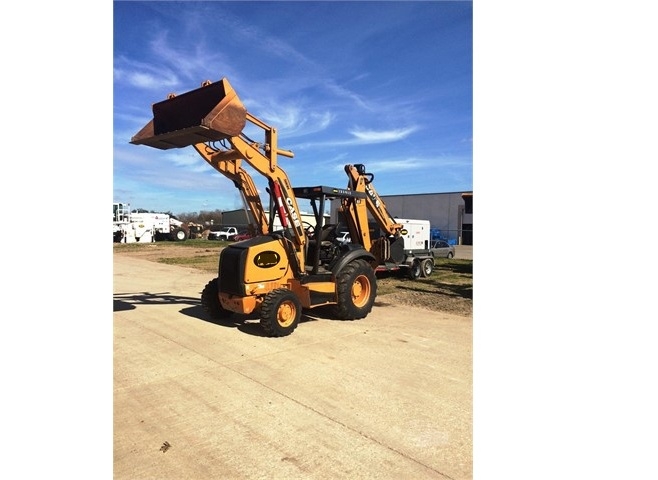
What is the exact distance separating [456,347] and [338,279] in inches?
95.3

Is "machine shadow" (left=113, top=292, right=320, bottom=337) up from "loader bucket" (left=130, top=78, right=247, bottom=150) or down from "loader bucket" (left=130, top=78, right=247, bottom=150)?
down

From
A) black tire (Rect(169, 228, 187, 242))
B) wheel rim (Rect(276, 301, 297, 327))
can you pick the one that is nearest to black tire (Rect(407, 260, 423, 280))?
wheel rim (Rect(276, 301, 297, 327))

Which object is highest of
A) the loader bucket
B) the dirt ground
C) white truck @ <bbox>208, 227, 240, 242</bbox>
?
the loader bucket

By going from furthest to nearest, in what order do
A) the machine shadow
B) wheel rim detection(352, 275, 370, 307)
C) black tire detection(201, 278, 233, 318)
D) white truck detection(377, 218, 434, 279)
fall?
white truck detection(377, 218, 434, 279)
wheel rim detection(352, 275, 370, 307)
black tire detection(201, 278, 233, 318)
the machine shadow

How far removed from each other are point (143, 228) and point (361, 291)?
32.2 meters

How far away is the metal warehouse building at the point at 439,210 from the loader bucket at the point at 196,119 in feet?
108

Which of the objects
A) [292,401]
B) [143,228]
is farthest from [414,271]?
[143,228]

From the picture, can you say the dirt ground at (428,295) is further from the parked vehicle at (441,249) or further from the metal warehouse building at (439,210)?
the metal warehouse building at (439,210)

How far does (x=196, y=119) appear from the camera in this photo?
255 inches

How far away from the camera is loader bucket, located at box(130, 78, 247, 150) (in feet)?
20.3

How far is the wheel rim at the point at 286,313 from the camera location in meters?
6.51

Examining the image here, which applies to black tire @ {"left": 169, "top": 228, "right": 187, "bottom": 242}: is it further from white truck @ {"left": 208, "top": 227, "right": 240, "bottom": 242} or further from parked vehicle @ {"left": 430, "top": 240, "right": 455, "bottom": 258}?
parked vehicle @ {"left": 430, "top": 240, "right": 455, "bottom": 258}

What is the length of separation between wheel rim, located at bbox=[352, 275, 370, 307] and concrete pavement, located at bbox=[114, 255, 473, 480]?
86 cm
